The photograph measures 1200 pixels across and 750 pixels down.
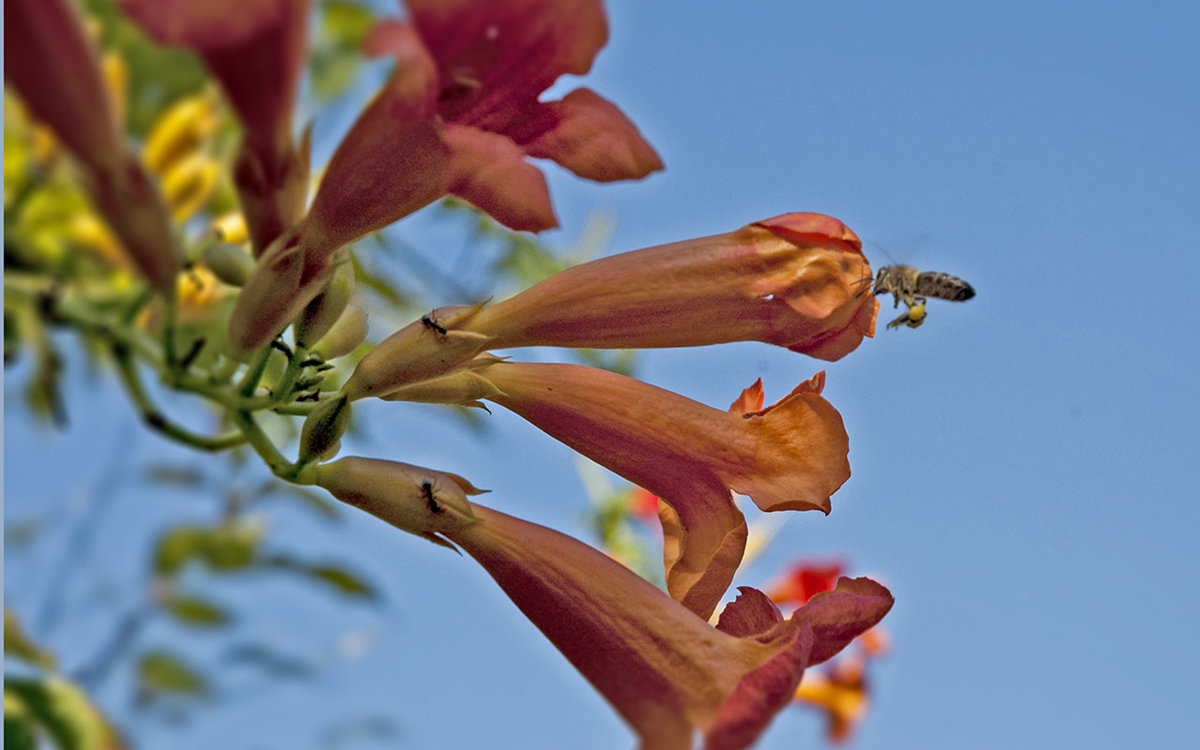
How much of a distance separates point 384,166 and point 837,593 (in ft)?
2.47

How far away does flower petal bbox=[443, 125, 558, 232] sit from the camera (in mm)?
1176

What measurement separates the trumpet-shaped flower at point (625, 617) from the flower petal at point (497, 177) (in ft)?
1.22

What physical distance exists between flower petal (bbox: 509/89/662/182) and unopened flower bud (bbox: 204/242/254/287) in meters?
0.39

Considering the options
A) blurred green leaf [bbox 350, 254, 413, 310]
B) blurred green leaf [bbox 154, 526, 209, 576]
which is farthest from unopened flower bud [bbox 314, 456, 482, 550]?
blurred green leaf [bbox 154, 526, 209, 576]

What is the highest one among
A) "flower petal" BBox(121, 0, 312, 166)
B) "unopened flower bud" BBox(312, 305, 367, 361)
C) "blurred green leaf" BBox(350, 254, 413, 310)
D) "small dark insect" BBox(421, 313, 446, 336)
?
"blurred green leaf" BBox(350, 254, 413, 310)

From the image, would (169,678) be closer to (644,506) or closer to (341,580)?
(341,580)

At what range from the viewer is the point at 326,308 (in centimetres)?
132

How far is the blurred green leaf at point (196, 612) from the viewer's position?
3729 millimetres

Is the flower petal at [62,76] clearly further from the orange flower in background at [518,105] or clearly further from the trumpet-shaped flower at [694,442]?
the trumpet-shaped flower at [694,442]

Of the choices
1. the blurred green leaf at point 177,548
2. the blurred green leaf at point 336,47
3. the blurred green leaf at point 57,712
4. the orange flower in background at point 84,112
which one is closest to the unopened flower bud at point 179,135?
the blurred green leaf at point 336,47

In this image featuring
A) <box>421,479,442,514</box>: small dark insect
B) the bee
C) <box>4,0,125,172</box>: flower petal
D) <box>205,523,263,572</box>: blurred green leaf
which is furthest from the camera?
<box>205,523,263,572</box>: blurred green leaf

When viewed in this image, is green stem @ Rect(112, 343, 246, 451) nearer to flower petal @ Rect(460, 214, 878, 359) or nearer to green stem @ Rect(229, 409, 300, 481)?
green stem @ Rect(229, 409, 300, 481)

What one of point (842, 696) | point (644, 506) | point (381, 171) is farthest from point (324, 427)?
point (842, 696)

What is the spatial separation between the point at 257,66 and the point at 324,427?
1.77 feet
